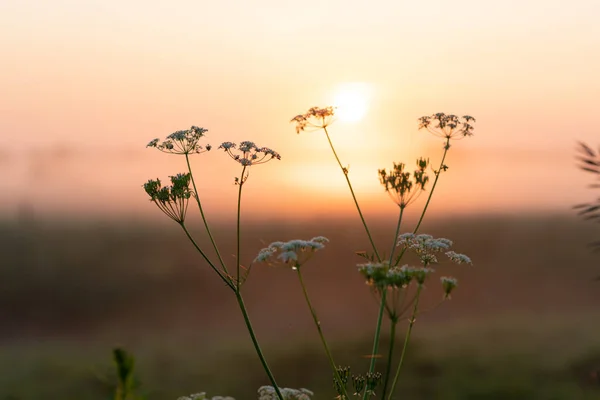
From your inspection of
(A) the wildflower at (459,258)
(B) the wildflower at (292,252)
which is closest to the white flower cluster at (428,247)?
(A) the wildflower at (459,258)

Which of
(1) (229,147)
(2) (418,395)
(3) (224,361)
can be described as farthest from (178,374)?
(1) (229,147)

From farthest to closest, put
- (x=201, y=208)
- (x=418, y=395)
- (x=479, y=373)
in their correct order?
(x=479, y=373)
(x=418, y=395)
(x=201, y=208)

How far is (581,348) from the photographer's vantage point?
18.9 metres

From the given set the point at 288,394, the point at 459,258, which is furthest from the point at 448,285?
the point at 288,394

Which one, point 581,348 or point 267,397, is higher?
point 267,397

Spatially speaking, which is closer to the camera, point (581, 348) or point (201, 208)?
point (201, 208)

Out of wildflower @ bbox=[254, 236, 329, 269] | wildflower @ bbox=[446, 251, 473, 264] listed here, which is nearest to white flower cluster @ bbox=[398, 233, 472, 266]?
wildflower @ bbox=[446, 251, 473, 264]

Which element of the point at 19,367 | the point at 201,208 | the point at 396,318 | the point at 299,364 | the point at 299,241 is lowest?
the point at 299,364

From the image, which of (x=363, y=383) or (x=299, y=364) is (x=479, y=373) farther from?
(x=363, y=383)

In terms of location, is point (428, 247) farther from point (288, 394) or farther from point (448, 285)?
point (288, 394)

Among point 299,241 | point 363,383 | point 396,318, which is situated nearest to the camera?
point 396,318

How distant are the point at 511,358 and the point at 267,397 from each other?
46.5 ft

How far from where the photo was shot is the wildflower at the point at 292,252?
468 cm

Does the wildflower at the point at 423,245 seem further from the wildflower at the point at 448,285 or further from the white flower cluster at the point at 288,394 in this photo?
the white flower cluster at the point at 288,394
